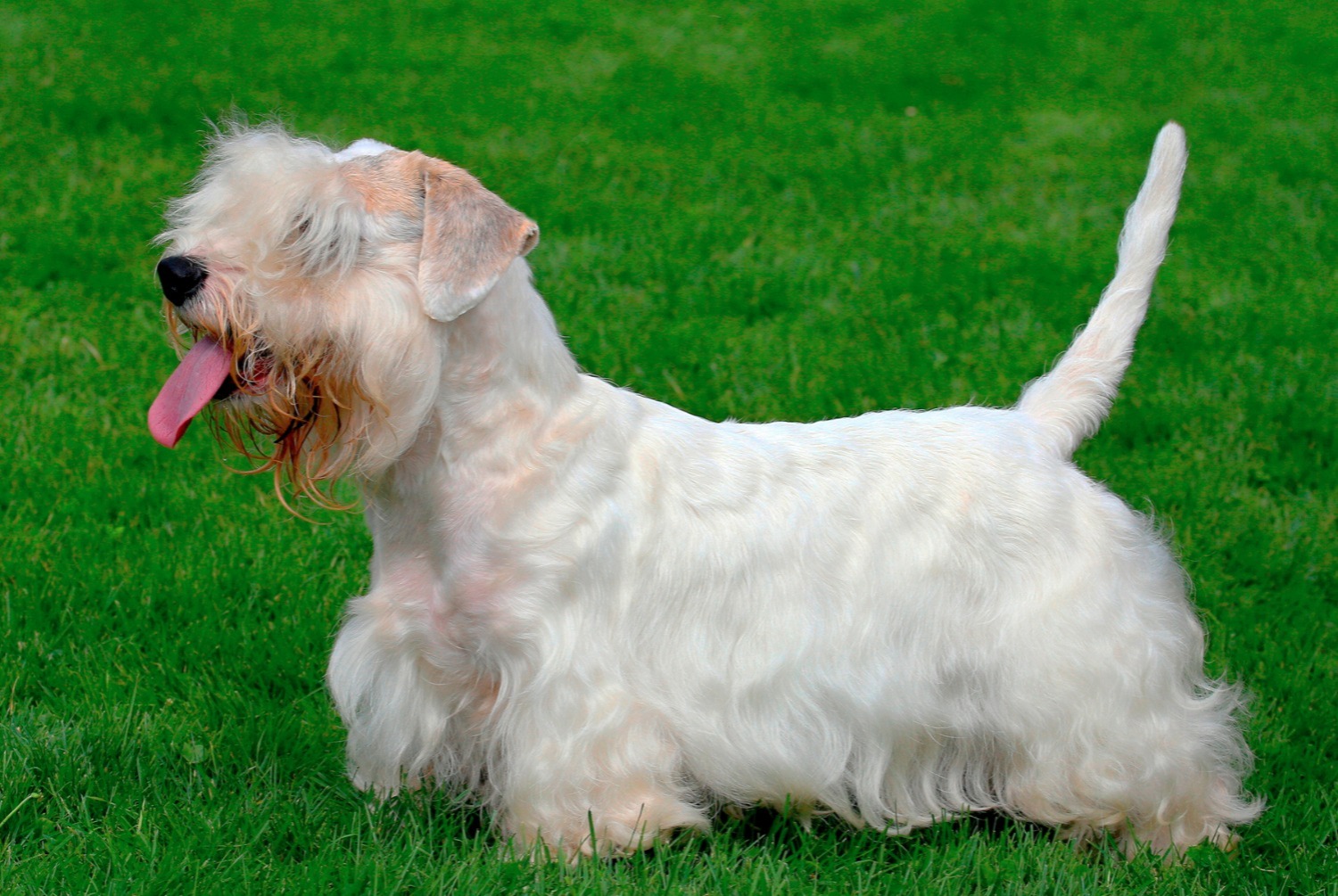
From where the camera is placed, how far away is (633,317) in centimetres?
652

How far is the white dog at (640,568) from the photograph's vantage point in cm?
298

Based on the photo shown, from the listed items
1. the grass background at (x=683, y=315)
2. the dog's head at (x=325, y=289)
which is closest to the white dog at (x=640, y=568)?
the dog's head at (x=325, y=289)

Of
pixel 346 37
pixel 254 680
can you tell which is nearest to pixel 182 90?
pixel 346 37

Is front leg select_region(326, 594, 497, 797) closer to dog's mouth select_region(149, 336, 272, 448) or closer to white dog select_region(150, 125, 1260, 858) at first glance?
white dog select_region(150, 125, 1260, 858)

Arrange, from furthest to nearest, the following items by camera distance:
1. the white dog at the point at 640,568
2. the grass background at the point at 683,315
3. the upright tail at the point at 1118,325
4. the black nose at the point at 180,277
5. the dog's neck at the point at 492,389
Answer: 1. the upright tail at the point at 1118,325
2. the grass background at the point at 683,315
3. the dog's neck at the point at 492,389
4. the white dog at the point at 640,568
5. the black nose at the point at 180,277

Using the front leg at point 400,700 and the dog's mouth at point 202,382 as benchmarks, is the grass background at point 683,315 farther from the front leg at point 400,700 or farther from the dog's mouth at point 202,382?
the dog's mouth at point 202,382

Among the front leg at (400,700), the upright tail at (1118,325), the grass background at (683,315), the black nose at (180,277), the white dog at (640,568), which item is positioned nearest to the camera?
the black nose at (180,277)

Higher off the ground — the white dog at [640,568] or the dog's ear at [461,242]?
the dog's ear at [461,242]

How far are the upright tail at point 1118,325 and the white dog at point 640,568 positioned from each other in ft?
0.11

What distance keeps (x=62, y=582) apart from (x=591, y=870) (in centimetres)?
225

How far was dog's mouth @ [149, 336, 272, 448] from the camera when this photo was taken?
2.95m

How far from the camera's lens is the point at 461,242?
296 centimetres

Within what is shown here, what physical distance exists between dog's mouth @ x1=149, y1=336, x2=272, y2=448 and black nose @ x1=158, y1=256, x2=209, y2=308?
11cm

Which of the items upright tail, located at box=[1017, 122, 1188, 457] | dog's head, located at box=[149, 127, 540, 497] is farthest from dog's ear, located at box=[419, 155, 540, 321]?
upright tail, located at box=[1017, 122, 1188, 457]
